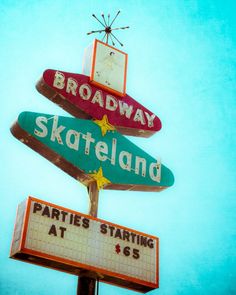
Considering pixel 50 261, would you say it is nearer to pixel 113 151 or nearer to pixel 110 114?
pixel 113 151

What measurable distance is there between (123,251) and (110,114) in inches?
131

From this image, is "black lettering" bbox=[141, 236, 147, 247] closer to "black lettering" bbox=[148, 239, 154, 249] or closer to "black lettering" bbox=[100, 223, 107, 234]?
"black lettering" bbox=[148, 239, 154, 249]

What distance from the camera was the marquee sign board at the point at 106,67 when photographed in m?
12.0

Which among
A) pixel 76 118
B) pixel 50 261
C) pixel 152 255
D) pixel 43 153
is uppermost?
pixel 76 118

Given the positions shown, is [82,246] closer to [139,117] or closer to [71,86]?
[71,86]

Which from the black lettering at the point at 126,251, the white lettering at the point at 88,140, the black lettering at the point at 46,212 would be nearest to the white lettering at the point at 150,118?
the white lettering at the point at 88,140

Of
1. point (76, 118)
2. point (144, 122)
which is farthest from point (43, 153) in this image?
point (144, 122)

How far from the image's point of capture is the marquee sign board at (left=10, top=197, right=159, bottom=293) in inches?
346

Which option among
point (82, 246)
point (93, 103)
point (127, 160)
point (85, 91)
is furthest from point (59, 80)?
point (82, 246)

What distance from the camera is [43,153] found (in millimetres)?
10242

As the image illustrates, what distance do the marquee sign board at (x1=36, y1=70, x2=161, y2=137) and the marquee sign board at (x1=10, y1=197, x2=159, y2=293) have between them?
2.75 m

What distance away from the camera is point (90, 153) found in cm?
1065

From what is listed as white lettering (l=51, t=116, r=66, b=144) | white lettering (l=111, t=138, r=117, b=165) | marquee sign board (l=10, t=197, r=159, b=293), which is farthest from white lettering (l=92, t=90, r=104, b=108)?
marquee sign board (l=10, t=197, r=159, b=293)

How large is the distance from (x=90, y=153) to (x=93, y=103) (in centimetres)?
141
